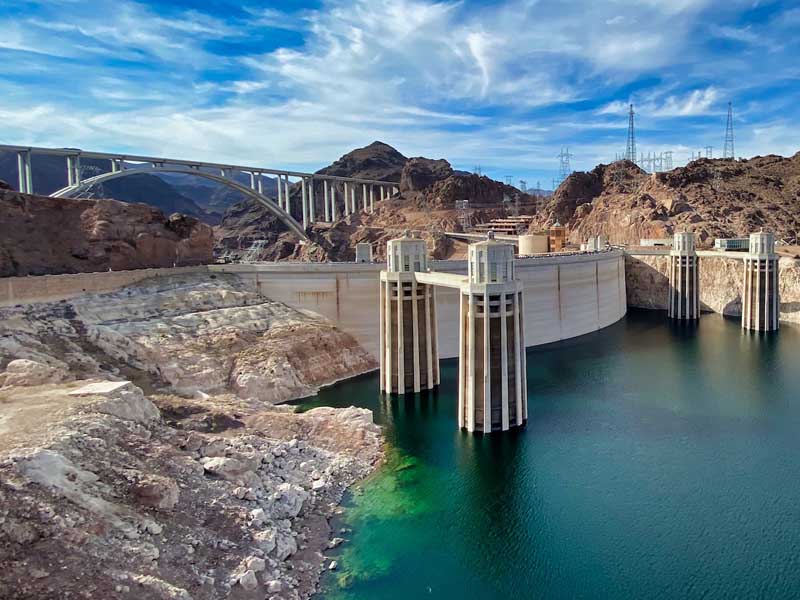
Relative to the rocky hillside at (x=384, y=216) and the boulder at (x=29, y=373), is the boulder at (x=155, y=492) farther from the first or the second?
the rocky hillside at (x=384, y=216)

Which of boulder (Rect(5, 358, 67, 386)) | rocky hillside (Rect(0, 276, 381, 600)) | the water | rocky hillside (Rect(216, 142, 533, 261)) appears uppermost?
rocky hillside (Rect(216, 142, 533, 261))

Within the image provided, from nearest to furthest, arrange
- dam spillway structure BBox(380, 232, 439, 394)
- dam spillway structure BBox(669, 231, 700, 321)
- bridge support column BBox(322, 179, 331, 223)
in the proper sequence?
dam spillway structure BBox(380, 232, 439, 394)
dam spillway structure BBox(669, 231, 700, 321)
bridge support column BBox(322, 179, 331, 223)

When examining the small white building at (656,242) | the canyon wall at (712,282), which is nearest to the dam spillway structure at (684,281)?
the canyon wall at (712,282)

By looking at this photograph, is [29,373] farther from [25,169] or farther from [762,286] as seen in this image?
[762,286]

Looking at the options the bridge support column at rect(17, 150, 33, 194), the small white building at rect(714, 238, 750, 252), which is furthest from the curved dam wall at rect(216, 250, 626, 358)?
the small white building at rect(714, 238, 750, 252)

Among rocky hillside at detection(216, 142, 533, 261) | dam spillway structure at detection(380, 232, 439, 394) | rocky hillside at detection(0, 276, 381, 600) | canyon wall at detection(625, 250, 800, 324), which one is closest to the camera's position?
rocky hillside at detection(0, 276, 381, 600)

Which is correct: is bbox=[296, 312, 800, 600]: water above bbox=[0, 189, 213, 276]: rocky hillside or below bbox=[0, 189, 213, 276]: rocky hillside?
below

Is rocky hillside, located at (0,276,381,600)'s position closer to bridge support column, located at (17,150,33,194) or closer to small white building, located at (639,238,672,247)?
bridge support column, located at (17,150,33,194)
